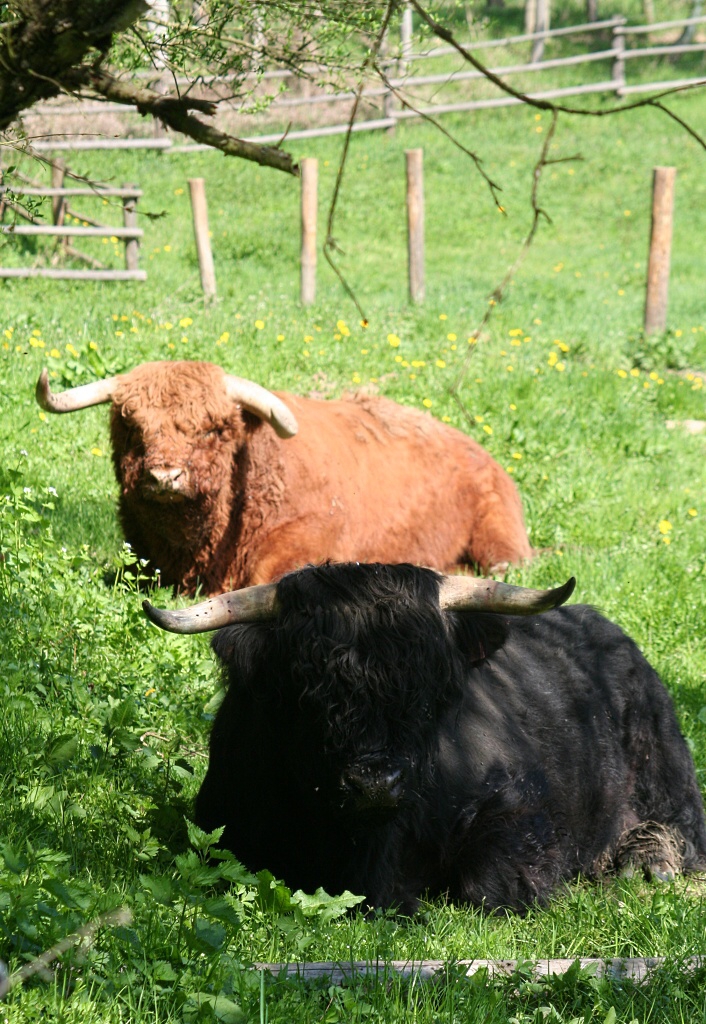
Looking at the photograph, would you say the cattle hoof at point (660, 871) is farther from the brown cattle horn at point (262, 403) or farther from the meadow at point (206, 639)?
the brown cattle horn at point (262, 403)

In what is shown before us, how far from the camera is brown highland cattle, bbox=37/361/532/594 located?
23.6ft

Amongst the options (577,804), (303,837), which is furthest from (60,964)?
(577,804)

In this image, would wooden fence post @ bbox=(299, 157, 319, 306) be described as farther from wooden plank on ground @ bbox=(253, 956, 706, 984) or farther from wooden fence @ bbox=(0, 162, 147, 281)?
wooden plank on ground @ bbox=(253, 956, 706, 984)

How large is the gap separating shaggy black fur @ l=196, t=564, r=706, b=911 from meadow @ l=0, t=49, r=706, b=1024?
0.15 meters

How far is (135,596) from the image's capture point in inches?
240

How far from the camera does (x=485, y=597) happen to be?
422cm

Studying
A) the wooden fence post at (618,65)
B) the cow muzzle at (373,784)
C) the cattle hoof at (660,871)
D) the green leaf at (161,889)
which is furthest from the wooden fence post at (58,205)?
the wooden fence post at (618,65)

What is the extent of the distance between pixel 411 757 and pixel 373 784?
13.7 inches

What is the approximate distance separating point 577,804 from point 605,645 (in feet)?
2.74

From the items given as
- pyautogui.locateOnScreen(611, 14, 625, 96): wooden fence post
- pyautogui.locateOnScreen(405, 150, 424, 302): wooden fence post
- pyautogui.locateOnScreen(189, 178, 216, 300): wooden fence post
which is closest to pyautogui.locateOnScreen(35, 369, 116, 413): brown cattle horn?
pyautogui.locateOnScreen(189, 178, 216, 300): wooden fence post

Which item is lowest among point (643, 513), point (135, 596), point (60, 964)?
point (643, 513)

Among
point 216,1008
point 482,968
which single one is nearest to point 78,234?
point 482,968

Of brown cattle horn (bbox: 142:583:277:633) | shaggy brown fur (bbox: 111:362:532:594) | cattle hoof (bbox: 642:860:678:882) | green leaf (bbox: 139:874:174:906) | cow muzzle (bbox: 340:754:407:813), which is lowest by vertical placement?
cattle hoof (bbox: 642:860:678:882)

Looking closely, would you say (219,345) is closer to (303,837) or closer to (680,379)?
(680,379)
